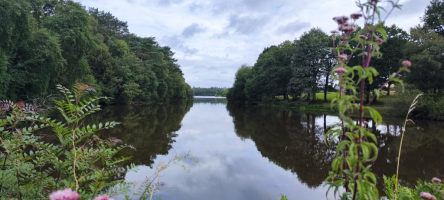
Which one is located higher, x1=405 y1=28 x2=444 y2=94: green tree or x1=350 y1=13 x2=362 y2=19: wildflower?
x1=405 y1=28 x2=444 y2=94: green tree

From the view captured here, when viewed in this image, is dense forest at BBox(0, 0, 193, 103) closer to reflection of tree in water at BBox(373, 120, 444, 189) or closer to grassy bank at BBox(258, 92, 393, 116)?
reflection of tree in water at BBox(373, 120, 444, 189)

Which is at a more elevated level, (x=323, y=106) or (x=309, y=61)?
(x=309, y=61)

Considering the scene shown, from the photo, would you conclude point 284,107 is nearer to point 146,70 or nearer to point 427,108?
point 427,108

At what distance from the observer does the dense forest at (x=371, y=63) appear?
2116 centimetres

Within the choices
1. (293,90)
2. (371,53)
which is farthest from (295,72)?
(371,53)

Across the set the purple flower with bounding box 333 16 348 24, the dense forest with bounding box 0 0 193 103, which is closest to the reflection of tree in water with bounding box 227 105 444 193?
the purple flower with bounding box 333 16 348 24

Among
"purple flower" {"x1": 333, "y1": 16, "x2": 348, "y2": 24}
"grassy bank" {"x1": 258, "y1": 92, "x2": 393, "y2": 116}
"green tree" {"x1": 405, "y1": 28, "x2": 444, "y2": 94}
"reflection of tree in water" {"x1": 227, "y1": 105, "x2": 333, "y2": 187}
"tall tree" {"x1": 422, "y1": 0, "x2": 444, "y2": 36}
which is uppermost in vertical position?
"tall tree" {"x1": 422, "y1": 0, "x2": 444, "y2": 36}

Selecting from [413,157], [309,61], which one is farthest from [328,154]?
[309,61]

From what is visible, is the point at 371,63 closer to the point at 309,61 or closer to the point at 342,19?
the point at 309,61

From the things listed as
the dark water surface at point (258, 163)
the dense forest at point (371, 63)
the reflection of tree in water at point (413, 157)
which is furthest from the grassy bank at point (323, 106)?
the dark water surface at point (258, 163)

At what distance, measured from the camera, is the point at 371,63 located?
29.3 metres

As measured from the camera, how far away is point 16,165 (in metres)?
2.05

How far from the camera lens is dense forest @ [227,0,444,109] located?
21.2 meters

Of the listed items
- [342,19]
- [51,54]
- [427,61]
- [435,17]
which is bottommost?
[342,19]
